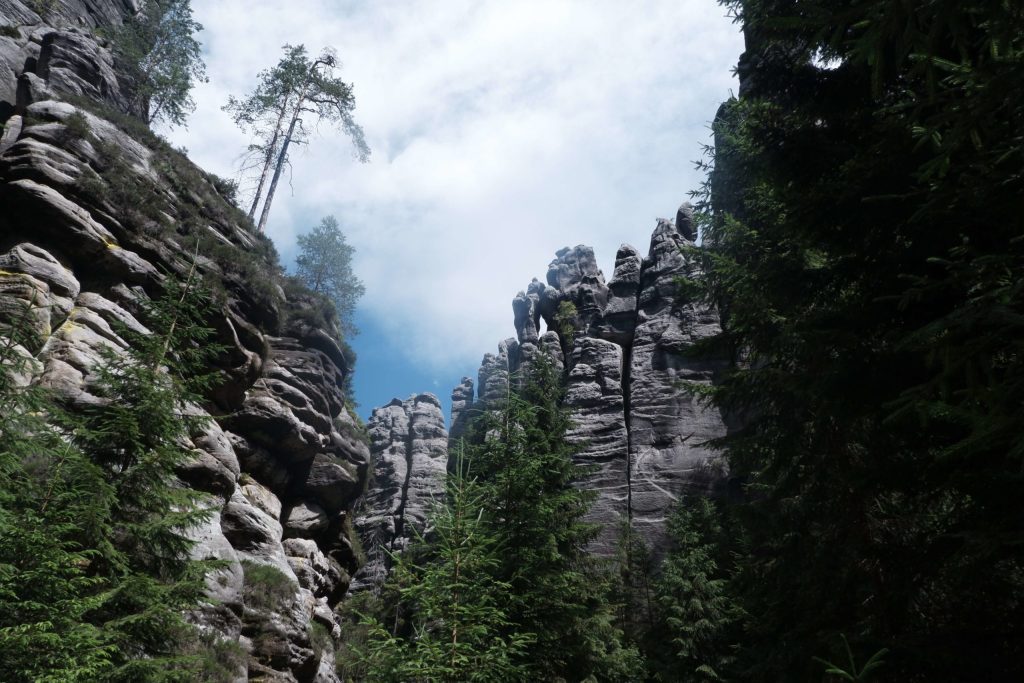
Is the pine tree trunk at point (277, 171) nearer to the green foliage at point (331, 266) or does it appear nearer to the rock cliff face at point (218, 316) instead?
the rock cliff face at point (218, 316)

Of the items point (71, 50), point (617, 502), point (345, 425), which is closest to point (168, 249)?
point (71, 50)

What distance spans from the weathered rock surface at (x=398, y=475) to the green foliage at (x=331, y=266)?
12.2 m

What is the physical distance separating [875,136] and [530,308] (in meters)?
45.2

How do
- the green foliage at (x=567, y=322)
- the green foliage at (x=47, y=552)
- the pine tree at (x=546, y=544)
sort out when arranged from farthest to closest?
the green foliage at (x=567, y=322) → the pine tree at (x=546, y=544) → the green foliage at (x=47, y=552)

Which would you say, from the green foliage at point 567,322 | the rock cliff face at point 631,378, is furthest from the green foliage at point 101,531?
the green foliage at point 567,322

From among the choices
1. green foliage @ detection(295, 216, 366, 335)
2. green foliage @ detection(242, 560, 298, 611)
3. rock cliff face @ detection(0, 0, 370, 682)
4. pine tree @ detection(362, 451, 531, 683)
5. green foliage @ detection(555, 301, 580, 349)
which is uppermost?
green foliage @ detection(295, 216, 366, 335)

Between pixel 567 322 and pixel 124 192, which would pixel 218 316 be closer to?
pixel 124 192

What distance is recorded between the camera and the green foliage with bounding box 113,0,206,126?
2905cm

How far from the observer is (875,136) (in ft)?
24.3

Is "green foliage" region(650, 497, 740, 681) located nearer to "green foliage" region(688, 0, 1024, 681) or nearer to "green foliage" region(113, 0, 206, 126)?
"green foliage" region(688, 0, 1024, 681)

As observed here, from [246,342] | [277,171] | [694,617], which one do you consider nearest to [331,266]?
[277,171]

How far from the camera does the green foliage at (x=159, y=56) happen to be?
29047mm

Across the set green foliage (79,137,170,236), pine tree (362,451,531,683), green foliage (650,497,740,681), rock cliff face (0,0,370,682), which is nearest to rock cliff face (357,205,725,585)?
green foliage (650,497,740,681)

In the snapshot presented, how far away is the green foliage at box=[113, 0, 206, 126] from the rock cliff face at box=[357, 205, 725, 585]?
932 inches
